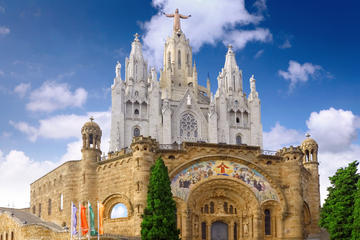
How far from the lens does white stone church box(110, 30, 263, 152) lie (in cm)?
7056

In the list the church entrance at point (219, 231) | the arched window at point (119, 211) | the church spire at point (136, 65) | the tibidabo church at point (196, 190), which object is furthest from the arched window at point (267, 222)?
the church spire at point (136, 65)

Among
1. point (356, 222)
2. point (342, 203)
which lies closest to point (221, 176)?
point (342, 203)

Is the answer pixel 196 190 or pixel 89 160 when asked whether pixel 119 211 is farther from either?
pixel 196 190

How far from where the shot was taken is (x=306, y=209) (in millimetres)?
46188

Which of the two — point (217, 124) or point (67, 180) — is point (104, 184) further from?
point (217, 124)

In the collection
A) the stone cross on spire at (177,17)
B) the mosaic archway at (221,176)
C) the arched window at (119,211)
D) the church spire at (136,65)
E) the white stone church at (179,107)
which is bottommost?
the arched window at (119,211)

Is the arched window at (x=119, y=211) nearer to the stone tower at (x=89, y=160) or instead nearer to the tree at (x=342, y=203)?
the stone tower at (x=89, y=160)

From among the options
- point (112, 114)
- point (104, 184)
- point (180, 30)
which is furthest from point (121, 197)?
point (180, 30)

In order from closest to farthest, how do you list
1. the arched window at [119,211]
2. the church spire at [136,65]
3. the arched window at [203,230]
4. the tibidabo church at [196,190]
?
the tibidabo church at [196,190]
the arched window at [119,211]
the arched window at [203,230]
the church spire at [136,65]

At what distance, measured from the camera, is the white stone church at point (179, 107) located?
70.6 metres

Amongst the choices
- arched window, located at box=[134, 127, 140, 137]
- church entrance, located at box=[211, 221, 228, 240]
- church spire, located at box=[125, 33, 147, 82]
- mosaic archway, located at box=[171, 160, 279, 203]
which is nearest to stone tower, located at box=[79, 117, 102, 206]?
mosaic archway, located at box=[171, 160, 279, 203]

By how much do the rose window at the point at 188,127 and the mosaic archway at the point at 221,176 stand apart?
31.2 m

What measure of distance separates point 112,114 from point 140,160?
32.5 meters

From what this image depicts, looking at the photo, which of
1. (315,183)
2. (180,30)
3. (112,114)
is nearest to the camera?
(315,183)
